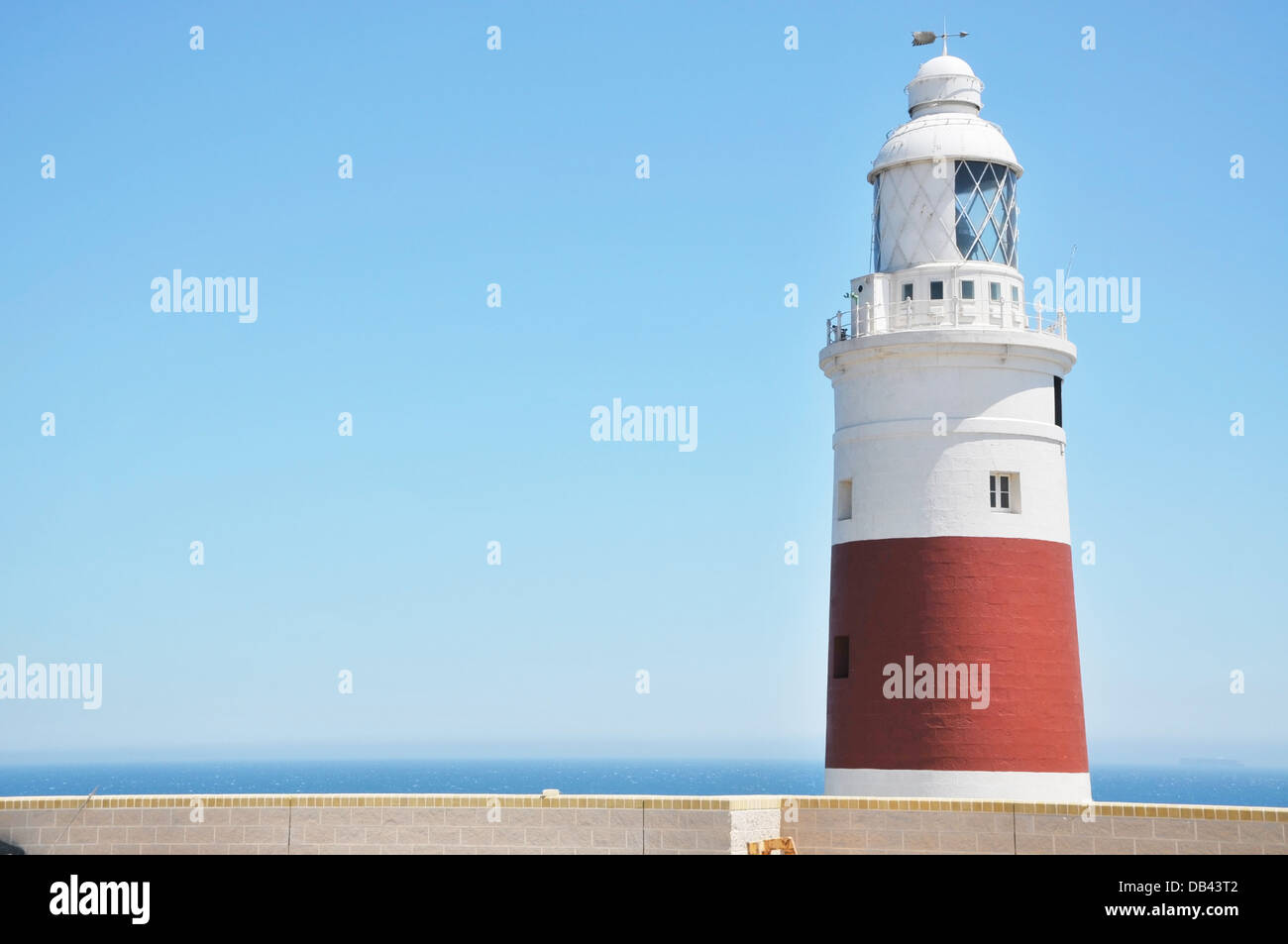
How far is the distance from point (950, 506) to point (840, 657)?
8.63 feet

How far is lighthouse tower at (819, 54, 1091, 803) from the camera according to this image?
72.1ft

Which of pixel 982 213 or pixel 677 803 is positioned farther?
pixel 982 213

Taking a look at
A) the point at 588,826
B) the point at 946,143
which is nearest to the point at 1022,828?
the point at 588,826

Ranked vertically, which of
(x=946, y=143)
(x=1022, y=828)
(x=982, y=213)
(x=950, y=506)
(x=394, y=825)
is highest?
(x=946, y=143)

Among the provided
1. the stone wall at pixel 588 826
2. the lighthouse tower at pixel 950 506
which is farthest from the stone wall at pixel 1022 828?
the lighthouse tower at pixel 950 506

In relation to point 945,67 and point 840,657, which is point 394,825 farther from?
point 945,67

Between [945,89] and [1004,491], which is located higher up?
[945,89]

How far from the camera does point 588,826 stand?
1856 cm
